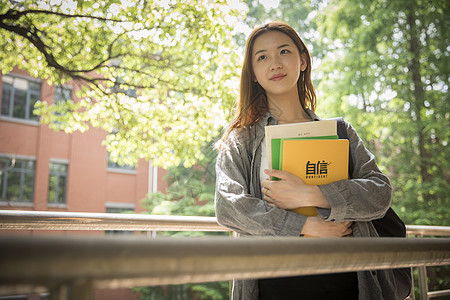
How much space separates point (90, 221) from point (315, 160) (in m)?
0.99

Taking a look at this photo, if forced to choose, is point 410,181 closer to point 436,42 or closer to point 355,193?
A: point 436,42

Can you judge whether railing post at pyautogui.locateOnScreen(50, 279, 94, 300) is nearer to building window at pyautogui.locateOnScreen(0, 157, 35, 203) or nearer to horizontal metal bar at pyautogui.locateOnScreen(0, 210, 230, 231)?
horizontal metal bar at pyautogui.locateOnScreen(0, 210, 230, 231)

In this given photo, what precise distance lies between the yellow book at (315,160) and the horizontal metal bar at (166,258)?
63cm

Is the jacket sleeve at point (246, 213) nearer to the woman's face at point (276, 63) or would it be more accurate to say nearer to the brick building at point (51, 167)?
the woman's face at point (276, 63)

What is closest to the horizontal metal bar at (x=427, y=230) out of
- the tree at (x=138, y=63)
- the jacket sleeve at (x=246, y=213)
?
the jacket sleeve at (x=246, y=213)

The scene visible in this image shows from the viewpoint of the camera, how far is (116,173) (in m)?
15.0

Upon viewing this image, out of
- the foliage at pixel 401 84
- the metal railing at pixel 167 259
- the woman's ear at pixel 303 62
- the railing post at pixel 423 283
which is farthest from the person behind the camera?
the foliage at pixel 401 84

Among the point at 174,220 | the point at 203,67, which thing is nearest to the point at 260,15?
the point at 203,67

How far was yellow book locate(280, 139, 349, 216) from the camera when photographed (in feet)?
3.78

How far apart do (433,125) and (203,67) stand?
16.3 feet

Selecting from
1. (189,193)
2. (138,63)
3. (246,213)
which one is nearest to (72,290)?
(246,213)

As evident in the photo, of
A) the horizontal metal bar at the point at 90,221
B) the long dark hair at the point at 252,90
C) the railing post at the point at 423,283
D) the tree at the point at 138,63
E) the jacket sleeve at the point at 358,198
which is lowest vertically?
the railing post at the point at 423,283

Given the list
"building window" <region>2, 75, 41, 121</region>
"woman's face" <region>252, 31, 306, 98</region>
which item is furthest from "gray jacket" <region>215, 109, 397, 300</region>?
"building window" <region>2, 75, 41, 121</region>

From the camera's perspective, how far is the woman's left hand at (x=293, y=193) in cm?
112
